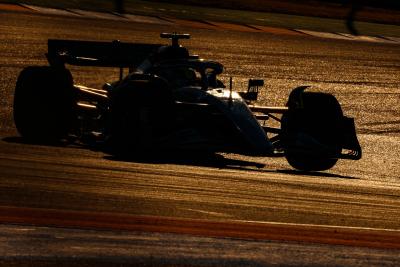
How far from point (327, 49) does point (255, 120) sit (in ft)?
64.4

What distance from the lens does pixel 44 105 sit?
50.6 feet

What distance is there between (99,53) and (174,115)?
2.59 m

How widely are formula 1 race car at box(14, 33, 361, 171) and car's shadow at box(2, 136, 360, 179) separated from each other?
0.48 ft

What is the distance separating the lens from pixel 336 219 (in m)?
9.77

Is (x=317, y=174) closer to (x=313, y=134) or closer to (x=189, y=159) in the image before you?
(x=313, y=134)

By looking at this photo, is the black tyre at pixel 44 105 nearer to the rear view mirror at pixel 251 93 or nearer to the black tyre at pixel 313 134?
the rear view mirror at pixel 251 93

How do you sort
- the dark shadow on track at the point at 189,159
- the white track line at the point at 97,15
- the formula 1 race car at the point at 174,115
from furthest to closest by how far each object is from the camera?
the white track line at the point at 97,15, the formula 1 race car at the point at 174,115, the dark shadow on track at the point at 189,159

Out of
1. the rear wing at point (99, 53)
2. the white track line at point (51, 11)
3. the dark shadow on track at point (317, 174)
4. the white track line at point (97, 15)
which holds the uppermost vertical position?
the rear wing at point (99, 53)

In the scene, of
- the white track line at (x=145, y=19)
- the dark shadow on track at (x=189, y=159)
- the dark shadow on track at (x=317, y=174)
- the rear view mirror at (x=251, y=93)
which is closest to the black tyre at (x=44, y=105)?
the dark shadow on track at (x=189, y=159)

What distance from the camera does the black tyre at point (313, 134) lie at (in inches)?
590

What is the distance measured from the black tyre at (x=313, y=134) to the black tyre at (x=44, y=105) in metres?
2.65

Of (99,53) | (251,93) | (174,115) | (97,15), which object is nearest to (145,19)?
(97,15)

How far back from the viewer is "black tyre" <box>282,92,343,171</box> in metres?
15.0

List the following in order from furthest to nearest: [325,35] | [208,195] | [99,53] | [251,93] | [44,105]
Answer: [325,35]
[99,53]
[251,93]
[44,105]
[208,195]
